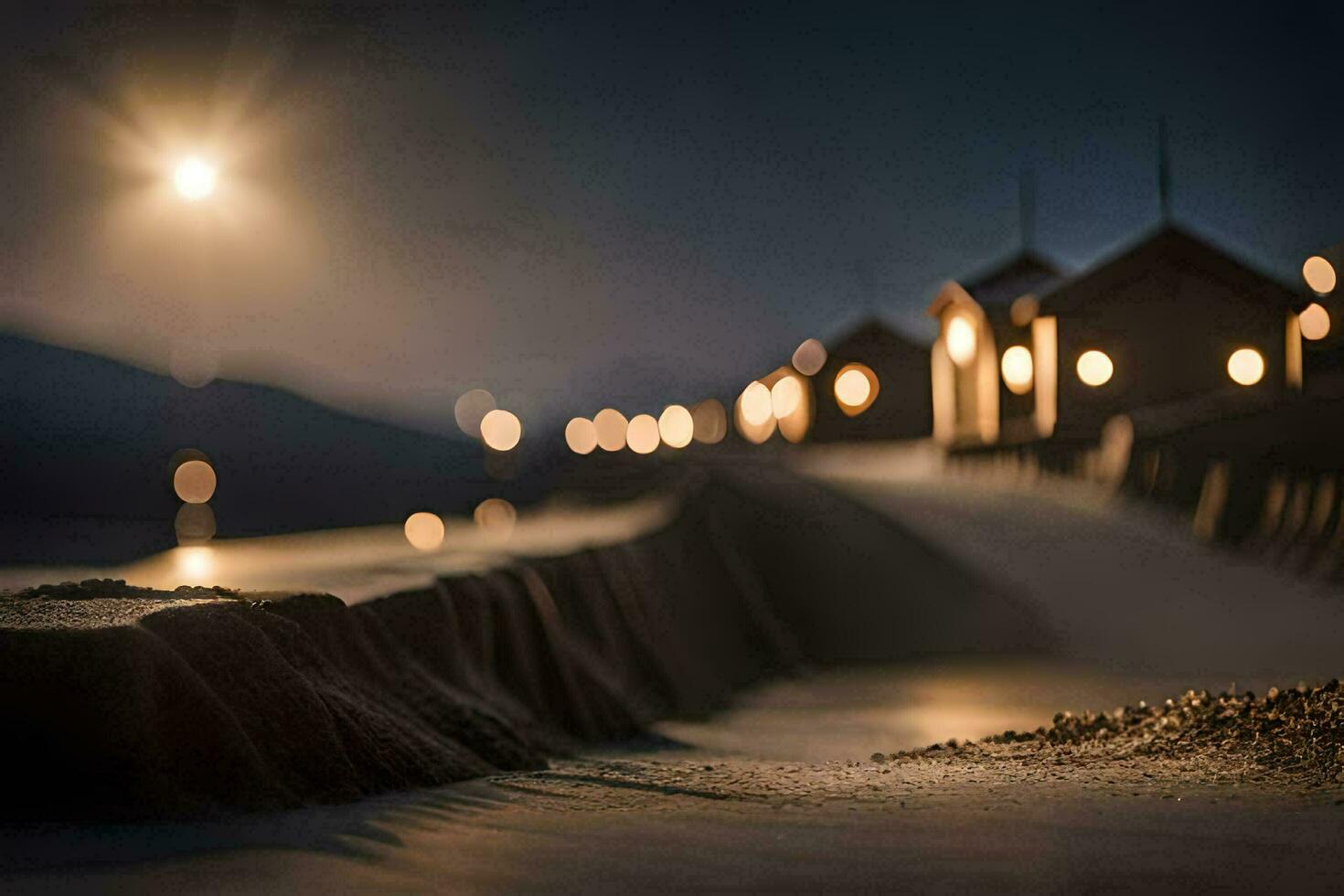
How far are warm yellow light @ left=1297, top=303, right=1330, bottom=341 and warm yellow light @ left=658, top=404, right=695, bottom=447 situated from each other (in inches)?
1731

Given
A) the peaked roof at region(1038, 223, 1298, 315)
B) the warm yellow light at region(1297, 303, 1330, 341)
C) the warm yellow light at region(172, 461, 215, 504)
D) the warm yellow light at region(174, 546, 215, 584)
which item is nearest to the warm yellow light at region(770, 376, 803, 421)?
the peaked roof at region(1038, 223, 1298, 315)

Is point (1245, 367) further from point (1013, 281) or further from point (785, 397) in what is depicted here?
point (785, 397)

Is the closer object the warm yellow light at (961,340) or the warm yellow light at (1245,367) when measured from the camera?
the warm yellow light at (1245,367)

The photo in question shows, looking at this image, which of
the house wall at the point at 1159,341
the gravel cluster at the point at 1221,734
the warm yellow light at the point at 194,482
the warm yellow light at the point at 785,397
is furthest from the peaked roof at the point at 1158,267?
the warm yellow light at the point at 194,482

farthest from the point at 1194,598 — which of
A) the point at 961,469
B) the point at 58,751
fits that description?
the point at 58,751

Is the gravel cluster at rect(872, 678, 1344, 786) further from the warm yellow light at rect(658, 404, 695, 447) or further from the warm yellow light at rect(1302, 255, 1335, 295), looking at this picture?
the warm yellow light at rect(658, 404, 695, 447)

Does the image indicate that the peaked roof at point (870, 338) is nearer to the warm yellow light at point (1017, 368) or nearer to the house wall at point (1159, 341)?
the warm yellow light at point (1017, 368)

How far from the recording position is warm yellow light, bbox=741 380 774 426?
48938mm

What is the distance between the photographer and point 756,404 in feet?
170

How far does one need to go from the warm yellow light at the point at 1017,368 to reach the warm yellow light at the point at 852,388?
9.04 meters

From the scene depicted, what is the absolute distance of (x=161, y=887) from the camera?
4.32 m

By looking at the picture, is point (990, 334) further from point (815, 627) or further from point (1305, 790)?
point (1305, 790)

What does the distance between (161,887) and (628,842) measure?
163 cm

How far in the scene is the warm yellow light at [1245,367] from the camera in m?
25.6
